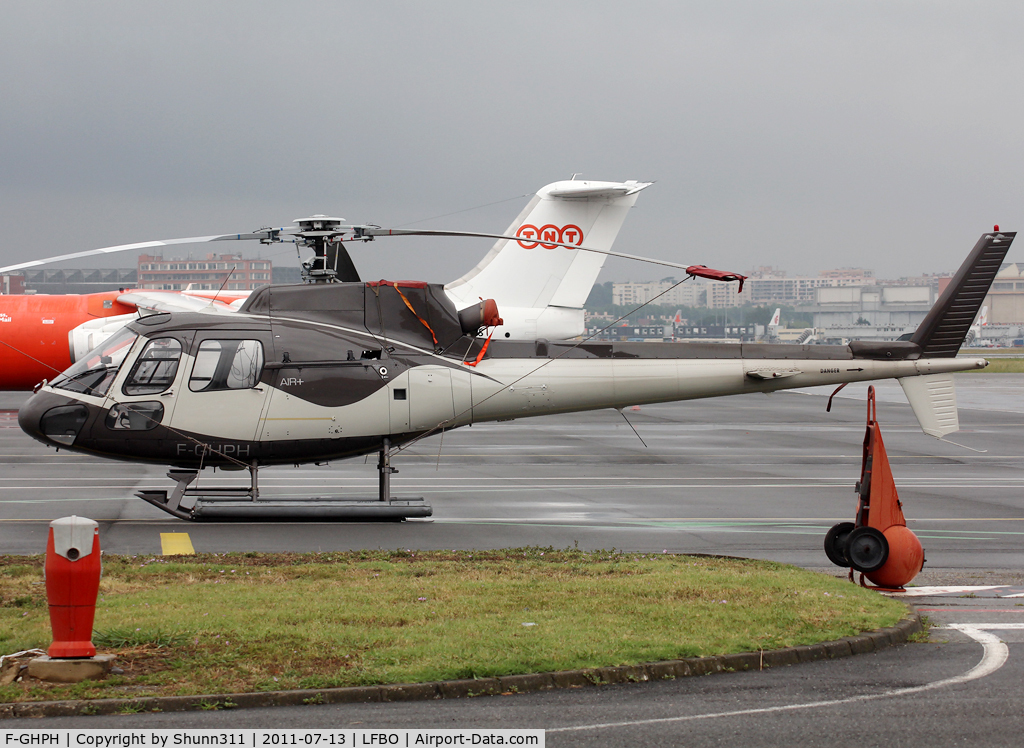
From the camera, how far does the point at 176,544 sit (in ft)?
42.3

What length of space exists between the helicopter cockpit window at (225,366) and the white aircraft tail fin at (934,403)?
9.57 metres

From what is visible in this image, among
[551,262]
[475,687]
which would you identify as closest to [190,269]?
[551,262]

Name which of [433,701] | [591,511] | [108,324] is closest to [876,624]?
[433,701]

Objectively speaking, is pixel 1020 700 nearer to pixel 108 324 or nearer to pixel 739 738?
pixel 739 738

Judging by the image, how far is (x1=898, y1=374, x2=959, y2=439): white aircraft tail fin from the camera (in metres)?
14.8

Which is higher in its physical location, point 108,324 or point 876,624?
point 108,324

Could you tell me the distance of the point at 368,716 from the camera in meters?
6.55

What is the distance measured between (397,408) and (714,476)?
8.37 m

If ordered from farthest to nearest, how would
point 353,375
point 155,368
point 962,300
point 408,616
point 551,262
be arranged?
point 551,262
point 353,375
point 155,368
point 962,300
point 408,616

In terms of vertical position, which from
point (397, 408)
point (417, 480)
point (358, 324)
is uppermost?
point (358, 324)

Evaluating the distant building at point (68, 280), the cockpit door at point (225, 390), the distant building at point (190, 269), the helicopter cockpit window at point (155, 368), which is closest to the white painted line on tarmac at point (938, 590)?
the cockpit door at point (225, 390)

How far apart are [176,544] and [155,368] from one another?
3098 mm

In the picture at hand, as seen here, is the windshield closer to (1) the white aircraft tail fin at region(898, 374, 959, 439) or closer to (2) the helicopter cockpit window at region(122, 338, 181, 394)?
(2) the helicopter cockpit window at region(122, 338, 181, 394)

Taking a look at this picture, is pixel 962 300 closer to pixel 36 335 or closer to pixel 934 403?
pixel 934 403
